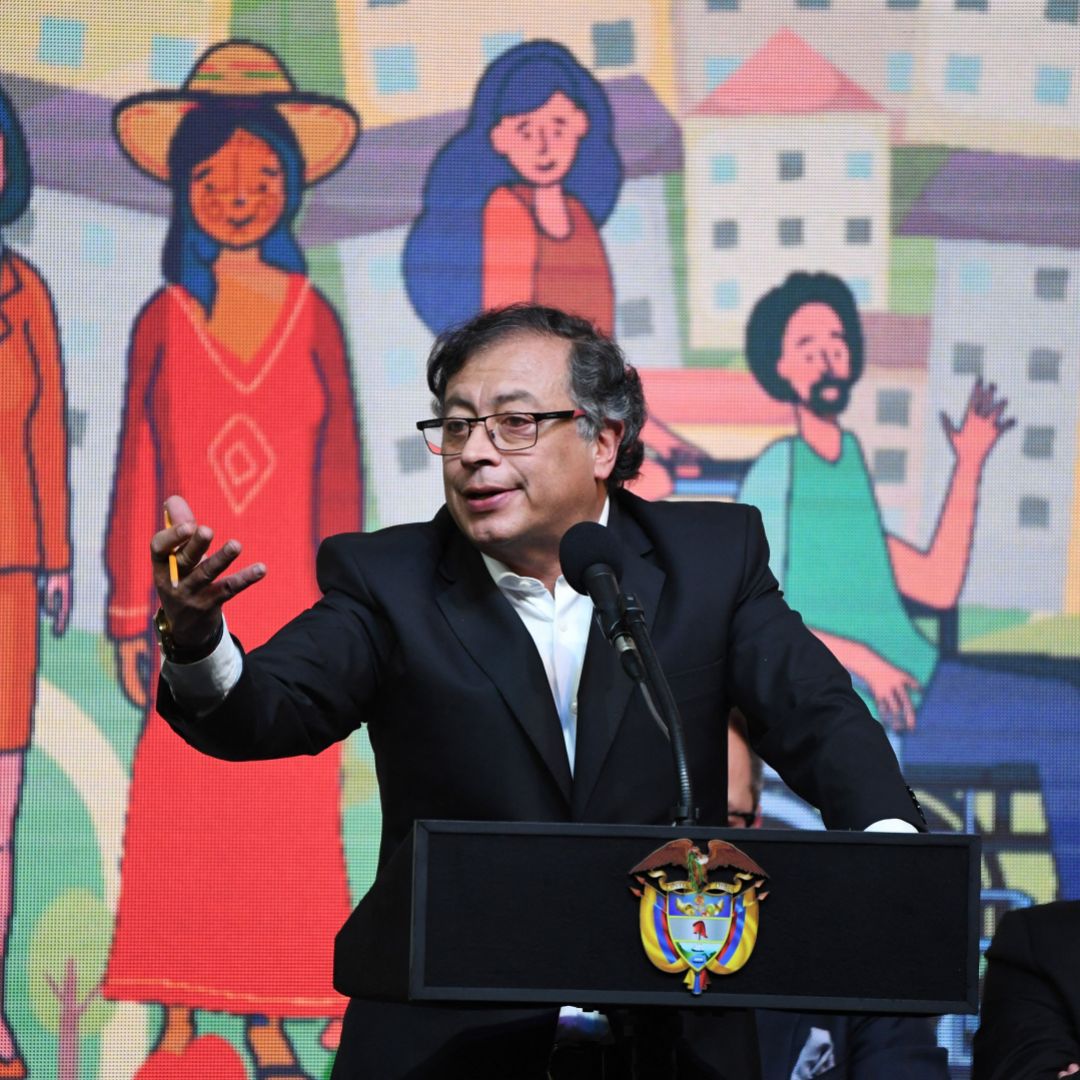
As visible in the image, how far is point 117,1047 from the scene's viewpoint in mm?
3852

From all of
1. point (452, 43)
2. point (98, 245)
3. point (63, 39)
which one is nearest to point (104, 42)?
point (63, 39)

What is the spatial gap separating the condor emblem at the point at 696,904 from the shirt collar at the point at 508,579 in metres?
0.81

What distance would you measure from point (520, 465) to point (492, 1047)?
2.55 feet

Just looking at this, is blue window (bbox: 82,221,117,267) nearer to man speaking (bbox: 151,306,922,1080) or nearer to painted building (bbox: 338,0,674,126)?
painted building (bbox: 338,0,674,126)

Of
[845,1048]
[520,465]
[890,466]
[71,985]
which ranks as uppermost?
[520,465]

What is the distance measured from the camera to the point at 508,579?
2.56 meters

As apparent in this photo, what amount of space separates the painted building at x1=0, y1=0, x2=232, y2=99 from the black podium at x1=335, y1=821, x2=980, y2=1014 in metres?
2.71

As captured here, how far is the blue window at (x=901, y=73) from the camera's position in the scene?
13.7 ft

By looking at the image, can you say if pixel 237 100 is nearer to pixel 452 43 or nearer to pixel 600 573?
pixel 452 43

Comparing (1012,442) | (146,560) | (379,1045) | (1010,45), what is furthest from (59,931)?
(1010,45)

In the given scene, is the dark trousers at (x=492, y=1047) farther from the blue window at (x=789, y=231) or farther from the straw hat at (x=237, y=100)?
the straw hat at (x=237, y=100)

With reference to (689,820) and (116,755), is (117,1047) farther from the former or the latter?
(689,820)

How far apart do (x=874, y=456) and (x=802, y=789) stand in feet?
6.26

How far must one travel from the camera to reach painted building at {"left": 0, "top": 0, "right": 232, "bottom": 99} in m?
4.05
